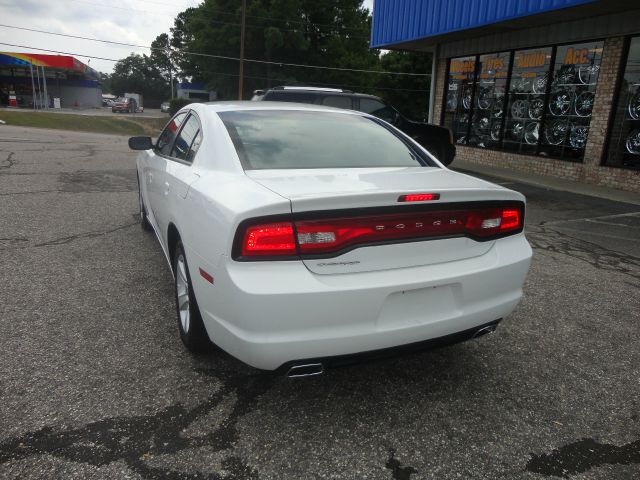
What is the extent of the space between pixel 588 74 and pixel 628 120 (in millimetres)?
1538

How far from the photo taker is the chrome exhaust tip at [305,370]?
2.16 meters

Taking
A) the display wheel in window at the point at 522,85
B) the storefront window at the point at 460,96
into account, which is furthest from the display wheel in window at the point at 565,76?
the storefront window at the point at 460,96

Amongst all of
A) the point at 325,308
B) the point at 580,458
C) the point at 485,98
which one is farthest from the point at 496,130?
the point at 325,308

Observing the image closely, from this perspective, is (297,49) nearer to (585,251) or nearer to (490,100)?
(490,100)

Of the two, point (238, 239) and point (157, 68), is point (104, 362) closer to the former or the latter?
point (238, 239)

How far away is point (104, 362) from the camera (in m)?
2.85

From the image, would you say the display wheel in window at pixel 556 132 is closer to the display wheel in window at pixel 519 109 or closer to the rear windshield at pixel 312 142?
the display wheel in window at pixel 519 109

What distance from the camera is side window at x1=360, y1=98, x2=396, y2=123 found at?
10.5 m

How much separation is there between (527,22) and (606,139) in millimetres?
3420

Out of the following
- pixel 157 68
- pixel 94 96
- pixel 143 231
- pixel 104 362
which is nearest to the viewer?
pixel 104 362

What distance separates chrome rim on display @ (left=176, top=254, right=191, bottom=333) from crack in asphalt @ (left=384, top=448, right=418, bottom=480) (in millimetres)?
1347

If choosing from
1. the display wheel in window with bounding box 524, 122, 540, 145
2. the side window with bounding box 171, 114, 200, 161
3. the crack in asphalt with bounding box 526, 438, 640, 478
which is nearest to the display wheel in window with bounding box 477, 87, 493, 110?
the display wheel in window with bounding box 524, 122, 540, 145

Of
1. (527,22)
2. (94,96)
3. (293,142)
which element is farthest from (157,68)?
(293,142)

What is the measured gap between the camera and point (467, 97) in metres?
15.3
